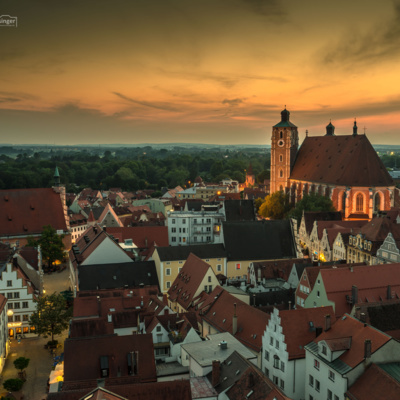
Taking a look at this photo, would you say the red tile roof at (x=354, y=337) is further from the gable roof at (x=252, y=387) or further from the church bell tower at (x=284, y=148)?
the church bell tower at (x=284, y=148)

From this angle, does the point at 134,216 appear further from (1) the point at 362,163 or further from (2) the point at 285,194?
(1) the point at 362,163

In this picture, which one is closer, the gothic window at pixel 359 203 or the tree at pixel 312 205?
the tree at pixel 312 205

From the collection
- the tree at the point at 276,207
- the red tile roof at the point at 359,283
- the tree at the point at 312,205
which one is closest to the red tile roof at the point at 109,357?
the red tile roof at the point at 359,283

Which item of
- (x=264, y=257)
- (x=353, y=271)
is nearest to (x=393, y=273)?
(x=353, y=271)

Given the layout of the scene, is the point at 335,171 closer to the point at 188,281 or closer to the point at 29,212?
the point at 188,281

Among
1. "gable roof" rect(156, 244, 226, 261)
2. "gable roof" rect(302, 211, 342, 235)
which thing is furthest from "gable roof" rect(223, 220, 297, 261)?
"gable roof" rect(302, 211, 342, 235)

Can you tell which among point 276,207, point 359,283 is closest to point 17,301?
point 359,283
